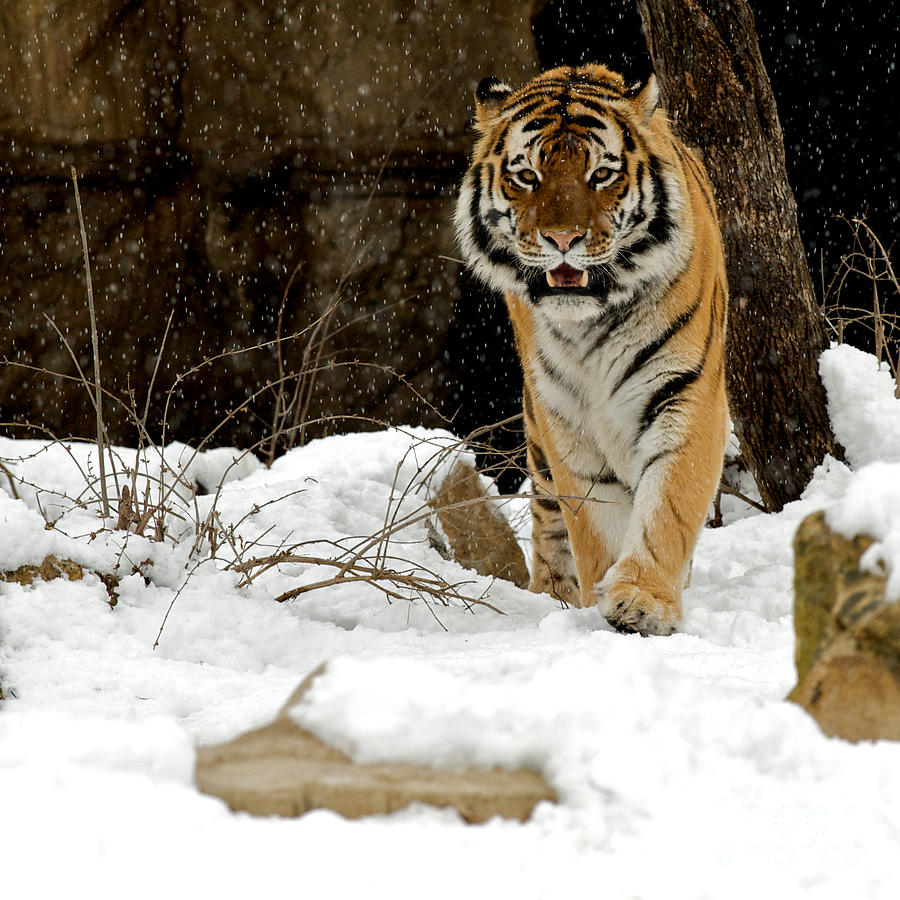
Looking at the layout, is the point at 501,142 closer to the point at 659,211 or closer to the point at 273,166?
the point at 659,211

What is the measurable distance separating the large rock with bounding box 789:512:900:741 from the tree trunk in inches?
119

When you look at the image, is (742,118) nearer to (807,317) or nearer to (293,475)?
(807,317)

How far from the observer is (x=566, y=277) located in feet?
10.4

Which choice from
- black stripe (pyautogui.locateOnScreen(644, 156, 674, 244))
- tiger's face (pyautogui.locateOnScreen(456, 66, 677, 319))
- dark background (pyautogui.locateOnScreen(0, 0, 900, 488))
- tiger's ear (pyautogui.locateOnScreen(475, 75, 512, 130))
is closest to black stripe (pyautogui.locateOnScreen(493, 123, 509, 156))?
tiger's face (pyautogui.locateOnScreen(456, 66, 677, 319))

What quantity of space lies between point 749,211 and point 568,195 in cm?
146

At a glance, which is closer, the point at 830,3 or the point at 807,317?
the point at 807,317

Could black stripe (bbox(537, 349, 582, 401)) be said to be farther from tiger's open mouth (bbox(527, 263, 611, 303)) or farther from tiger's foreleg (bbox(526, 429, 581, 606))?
tiger's foreleg (bbox(526, 429, 581, 606))

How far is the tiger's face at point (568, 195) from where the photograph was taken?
10.3 ft

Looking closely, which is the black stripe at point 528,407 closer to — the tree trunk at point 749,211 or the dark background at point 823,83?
the tree trunk at point 749,211

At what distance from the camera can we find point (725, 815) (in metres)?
1.26

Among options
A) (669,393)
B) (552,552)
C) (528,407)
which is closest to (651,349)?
(669,393)

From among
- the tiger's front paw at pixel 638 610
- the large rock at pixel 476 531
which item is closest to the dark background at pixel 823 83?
the large rock at pixel 476 531

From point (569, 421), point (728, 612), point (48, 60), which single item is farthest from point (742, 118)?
point (48, 60)

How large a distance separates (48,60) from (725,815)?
6.71 metres
